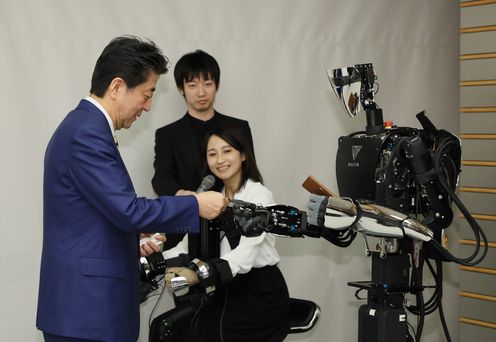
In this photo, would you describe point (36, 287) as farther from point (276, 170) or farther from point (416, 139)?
point (416, 139)

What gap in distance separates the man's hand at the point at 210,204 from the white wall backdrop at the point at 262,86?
64.2 inches

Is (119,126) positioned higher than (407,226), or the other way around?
(119,126)

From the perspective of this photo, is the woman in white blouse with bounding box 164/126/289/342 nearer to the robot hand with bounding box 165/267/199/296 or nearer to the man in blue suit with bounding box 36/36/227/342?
the robot hand with bounding box 165/267/199/296

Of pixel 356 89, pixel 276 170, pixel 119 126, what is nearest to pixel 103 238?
pixel 119 126

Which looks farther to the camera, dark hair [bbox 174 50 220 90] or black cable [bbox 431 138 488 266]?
dark hair [bbox 174 50 220 90]

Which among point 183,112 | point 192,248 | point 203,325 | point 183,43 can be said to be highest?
point 183,43

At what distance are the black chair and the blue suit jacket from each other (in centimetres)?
116

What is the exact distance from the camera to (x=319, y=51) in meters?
4.52

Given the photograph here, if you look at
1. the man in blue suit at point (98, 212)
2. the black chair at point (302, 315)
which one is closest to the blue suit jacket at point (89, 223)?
the man in blue suit at point (98, 212)

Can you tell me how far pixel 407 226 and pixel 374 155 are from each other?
1.00 ft

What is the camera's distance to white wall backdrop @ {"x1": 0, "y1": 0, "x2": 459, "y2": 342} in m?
3.74

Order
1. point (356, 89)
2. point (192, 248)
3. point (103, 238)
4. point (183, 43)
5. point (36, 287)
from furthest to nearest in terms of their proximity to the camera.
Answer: point (183, 43)
point (36, 287)
point (192, 248)
point (356, 89)
point (103, 238)

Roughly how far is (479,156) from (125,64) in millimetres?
2413

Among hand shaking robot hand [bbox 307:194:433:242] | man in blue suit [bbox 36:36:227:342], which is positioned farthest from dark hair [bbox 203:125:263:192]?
man in blue suit [bbox 36:36:227:342]
